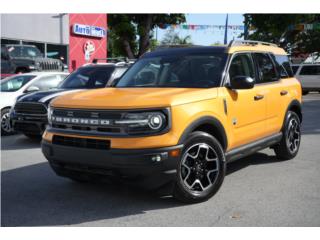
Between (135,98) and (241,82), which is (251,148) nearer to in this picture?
(241,82)

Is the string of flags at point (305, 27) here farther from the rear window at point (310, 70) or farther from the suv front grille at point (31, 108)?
the suv front grille at point (31, 108)

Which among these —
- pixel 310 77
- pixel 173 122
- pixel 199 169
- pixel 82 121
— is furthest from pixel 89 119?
pixel 310 77

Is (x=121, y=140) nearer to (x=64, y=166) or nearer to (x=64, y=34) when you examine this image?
(x=64, y=166)

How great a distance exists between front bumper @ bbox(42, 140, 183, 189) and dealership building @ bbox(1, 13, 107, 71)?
62.6 feet

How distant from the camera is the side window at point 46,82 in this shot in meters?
10.6

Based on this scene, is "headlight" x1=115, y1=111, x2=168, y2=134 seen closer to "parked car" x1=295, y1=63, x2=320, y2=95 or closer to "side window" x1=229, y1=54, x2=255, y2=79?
"side window" x1=229, y1=54, x2=255, y2=79

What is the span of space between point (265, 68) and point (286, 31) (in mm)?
28828

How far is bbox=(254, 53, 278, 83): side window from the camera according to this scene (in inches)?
243

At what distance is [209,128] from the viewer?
5.03 m

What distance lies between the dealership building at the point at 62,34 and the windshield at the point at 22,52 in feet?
13.5

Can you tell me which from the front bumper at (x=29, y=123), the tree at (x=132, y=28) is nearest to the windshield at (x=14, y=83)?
the front bumper at (x=29, y=123)

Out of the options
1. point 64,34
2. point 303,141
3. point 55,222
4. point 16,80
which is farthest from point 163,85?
point 64,34

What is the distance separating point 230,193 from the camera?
16.8 feet

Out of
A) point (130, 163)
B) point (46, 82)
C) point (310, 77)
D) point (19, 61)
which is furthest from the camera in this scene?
point (310, 77)
